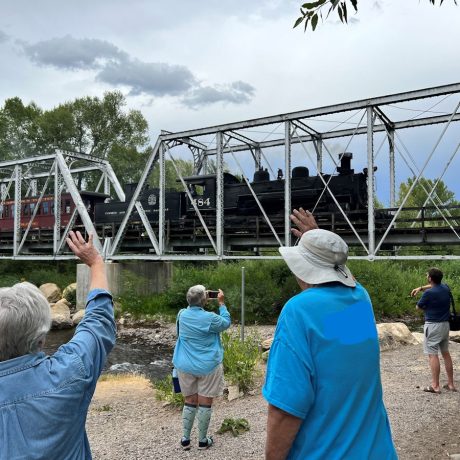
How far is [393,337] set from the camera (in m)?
12.8

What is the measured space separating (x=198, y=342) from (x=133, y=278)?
19847 millimetres

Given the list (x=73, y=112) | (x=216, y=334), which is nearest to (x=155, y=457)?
(x=216, y=334)

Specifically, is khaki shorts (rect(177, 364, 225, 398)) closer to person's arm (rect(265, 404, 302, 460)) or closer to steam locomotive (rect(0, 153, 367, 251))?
person's arm (rect(265, 404, 302, 460))

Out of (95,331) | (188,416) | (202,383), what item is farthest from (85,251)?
(188,416)

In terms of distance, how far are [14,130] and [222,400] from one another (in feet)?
154

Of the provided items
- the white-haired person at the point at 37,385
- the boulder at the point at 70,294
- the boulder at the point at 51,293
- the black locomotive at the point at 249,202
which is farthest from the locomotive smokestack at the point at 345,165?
the boulder at the point at 51,293

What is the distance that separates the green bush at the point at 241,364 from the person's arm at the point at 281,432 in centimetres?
673

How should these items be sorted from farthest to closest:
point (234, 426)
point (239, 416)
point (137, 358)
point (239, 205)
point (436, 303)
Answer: point (239, 205)
point (137, 358)
point (436, 303)
point (239, 416)
point (234, 426)

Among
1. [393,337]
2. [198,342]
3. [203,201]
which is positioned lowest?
[393,337]

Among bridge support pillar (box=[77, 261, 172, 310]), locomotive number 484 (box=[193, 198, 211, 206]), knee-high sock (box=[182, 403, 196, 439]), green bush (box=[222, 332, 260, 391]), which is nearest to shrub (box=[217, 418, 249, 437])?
knee-high sock (box=[182, 403, 196, 439])

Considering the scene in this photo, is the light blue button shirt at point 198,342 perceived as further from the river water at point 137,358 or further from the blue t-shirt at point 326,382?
the river water at point 137,358

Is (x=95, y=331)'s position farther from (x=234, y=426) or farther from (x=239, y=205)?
(x=239, y=205)

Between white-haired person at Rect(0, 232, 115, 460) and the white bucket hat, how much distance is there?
1115 millimetres

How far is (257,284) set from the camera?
22.0 m
